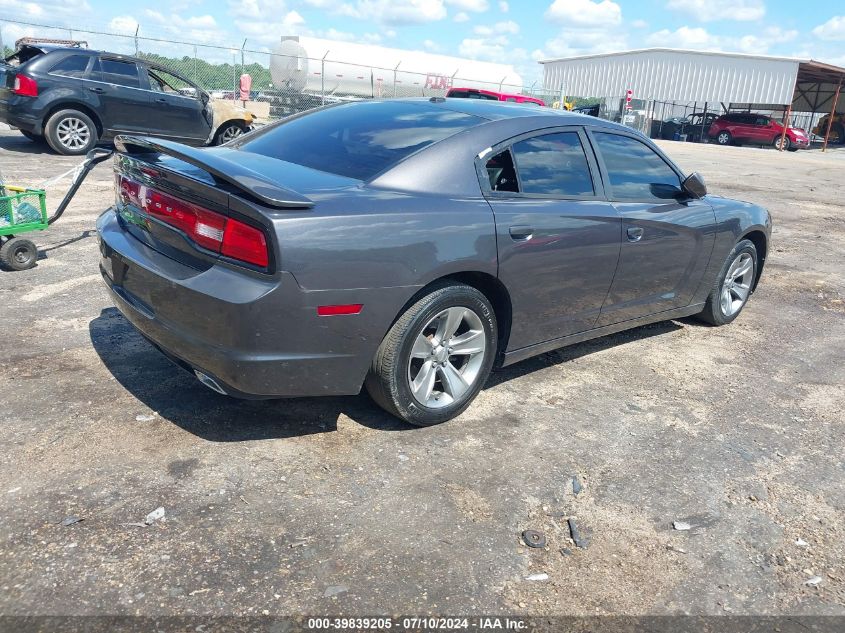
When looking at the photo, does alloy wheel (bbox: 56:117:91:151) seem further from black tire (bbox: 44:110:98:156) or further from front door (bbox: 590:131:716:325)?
front door (bbox: 590:131:716:325)

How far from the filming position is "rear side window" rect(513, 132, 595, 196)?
3.68m

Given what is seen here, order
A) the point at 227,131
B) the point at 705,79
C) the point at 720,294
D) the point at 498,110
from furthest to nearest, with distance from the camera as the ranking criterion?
the point at 705,79, the point at 227,131, the point at 720,294, the point at 498,110

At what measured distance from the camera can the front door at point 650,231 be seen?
13.6 ft

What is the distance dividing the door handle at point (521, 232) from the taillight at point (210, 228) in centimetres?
128

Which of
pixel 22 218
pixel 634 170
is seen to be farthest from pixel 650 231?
pixel 22 218

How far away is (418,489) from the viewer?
9.72 feet

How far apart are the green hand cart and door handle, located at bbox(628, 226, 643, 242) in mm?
3864

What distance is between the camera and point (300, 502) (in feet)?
9.20

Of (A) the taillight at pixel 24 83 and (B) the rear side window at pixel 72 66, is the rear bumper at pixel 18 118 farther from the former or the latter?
(B) the rear side window at pixel 72 66

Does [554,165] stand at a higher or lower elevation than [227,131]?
higher

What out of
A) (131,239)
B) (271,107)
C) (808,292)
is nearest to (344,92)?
(271,107)

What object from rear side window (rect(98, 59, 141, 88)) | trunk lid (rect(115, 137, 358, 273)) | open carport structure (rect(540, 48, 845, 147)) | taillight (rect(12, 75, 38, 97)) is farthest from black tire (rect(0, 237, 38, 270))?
open carport structure (rect(540, 48, 845, 147))

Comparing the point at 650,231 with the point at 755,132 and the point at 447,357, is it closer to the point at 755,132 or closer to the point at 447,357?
the point at 447,357

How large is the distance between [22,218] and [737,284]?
565 cm
